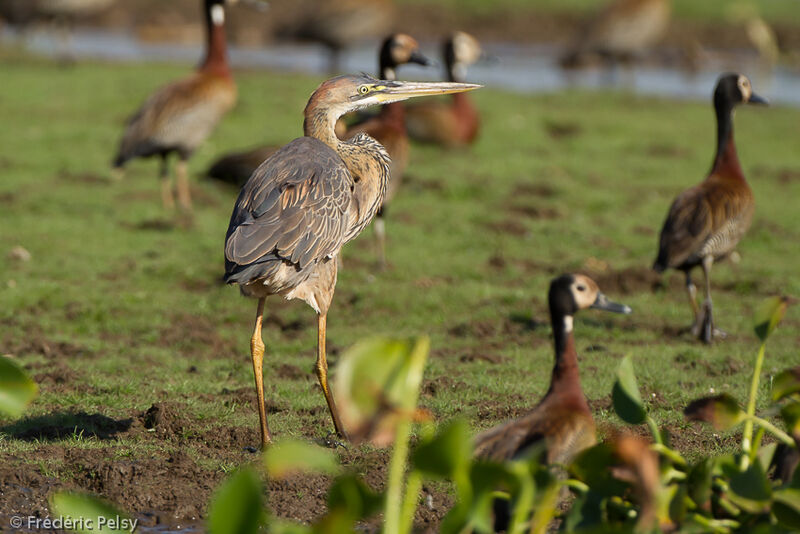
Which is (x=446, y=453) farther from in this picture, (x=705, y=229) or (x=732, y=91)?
(x=732, y=91)

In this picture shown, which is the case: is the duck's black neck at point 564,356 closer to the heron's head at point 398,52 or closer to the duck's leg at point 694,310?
the duck's leg at point 694,310

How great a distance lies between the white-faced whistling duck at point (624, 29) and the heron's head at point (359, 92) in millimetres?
11629

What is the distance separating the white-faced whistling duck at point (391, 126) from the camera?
892 centimetres

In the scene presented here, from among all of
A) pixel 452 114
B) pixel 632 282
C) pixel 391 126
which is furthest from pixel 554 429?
pixel 452 114

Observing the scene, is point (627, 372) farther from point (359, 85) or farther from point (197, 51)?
point (197, 51)

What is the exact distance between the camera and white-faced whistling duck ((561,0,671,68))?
17.1m

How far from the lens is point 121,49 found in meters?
21.5

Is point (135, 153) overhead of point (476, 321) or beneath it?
overhead

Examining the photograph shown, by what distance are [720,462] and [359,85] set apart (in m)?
3.19

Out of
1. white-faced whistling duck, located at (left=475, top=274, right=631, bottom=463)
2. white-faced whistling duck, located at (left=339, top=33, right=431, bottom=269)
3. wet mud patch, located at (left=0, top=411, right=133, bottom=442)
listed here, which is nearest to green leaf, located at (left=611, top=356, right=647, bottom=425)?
white-faced whistling duck, located at (left=475, top=274, right=631, bottom=463)

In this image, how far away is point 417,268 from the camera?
8.93 m

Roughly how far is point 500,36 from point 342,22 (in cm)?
878

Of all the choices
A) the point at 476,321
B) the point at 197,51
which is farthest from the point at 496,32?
the point at 476,321

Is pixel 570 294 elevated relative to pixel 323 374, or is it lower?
elevated
